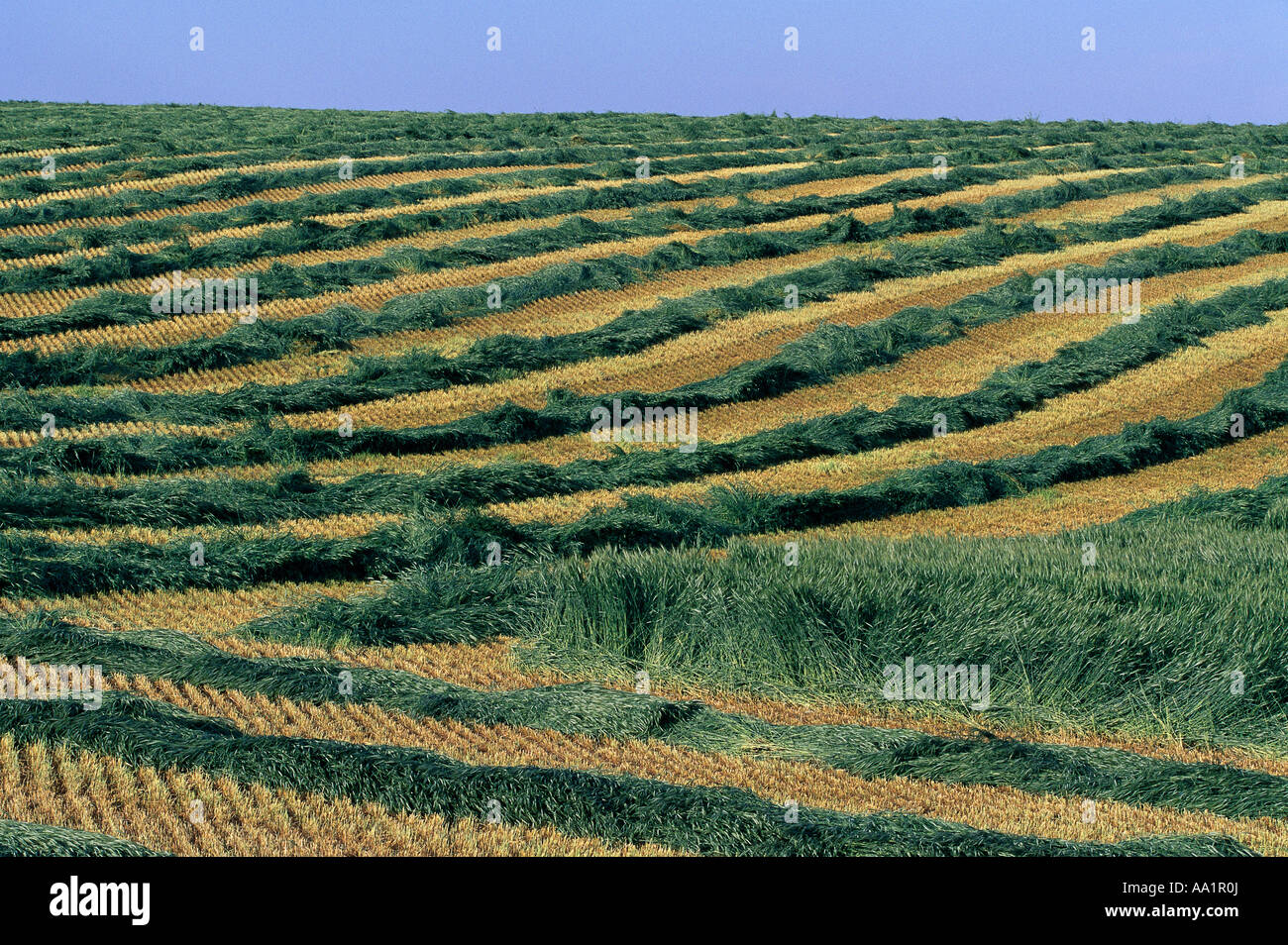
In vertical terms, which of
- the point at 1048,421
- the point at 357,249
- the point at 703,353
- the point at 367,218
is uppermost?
the point at 367,218

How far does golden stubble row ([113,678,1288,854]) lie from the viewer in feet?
23.7

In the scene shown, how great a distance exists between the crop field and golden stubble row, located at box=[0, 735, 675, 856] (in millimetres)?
31

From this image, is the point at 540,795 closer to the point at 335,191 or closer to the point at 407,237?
the point at 407,237

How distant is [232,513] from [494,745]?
281 inches

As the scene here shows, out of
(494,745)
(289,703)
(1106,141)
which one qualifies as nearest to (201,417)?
→ (289,703)

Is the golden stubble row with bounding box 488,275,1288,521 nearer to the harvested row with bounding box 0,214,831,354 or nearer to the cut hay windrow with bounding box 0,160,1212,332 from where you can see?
the harvested row with bounding box 0,214,831,354

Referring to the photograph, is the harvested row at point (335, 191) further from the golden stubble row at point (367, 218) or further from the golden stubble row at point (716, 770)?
the golden stubble row at point (716, 770)

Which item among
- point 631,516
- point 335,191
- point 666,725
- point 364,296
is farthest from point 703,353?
point 335,191

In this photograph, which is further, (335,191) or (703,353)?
(335,191)

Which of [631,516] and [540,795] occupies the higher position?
[631,516]

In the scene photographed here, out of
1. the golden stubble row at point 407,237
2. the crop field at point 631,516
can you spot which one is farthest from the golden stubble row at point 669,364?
the golden stubble row at point 407,237

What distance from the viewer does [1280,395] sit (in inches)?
788

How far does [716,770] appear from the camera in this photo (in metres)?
8.02

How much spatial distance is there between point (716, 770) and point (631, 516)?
609 cm
